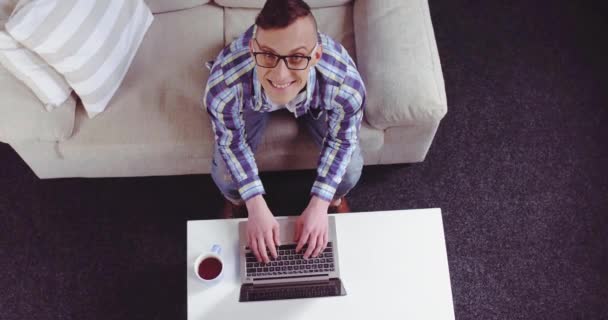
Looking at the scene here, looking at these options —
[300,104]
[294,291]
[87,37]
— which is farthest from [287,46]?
[87,37]

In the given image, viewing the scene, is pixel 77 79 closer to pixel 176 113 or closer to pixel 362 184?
pixel 176 113

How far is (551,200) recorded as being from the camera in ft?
6.48

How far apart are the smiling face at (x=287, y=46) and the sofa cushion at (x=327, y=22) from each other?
2.00ft

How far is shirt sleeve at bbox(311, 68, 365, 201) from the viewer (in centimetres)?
140

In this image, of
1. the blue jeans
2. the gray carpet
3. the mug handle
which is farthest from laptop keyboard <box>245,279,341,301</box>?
the gray carpet

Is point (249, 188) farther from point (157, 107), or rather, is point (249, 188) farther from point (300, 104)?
point (157, 107)

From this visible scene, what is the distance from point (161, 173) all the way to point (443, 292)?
108cm

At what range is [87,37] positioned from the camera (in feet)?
4.92

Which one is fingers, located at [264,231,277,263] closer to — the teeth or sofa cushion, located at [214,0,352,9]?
the teeth

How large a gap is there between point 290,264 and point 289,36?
62cm

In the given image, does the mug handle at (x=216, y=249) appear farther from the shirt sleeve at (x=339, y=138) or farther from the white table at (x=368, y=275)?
the shirt sleeve at (x=339, y=138)

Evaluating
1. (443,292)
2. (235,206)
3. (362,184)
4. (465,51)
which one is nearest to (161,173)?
(235,206)

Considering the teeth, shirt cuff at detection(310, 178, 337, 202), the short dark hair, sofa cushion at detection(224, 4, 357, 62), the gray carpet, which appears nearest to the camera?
the short dark hair

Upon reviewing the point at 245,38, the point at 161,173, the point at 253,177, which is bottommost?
the point at 161,173
